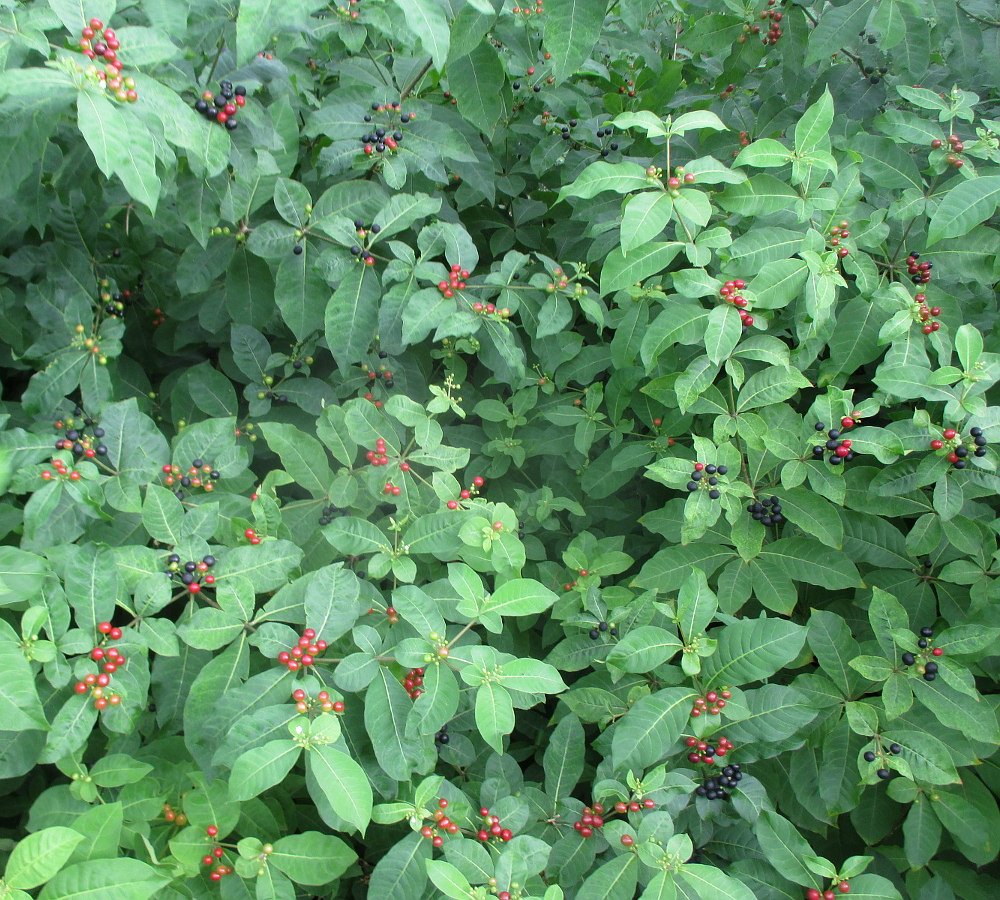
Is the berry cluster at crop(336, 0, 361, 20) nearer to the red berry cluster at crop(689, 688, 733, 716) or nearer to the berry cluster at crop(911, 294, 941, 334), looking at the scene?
the berry cluster at crop(911, 294, 941, 334)

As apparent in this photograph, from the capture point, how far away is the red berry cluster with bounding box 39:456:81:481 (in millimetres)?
2092

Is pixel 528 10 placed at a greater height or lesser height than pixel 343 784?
greater

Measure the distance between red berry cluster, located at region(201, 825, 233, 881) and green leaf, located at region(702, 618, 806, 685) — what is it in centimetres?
137

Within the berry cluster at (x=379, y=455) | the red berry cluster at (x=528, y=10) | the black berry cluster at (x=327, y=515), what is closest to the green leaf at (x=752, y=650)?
the berry cluster at (x=379, y=455)

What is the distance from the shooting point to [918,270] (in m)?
2.59

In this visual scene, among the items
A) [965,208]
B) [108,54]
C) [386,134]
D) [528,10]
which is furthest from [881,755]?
[528,10]

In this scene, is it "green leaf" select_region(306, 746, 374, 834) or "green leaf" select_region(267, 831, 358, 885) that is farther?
"green leaf" select_region(267, 831, 358, 885)

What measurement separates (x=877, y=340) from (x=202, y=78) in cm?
214

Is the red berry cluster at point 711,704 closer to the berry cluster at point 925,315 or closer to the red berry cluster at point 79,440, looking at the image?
the berry cluster at point 925,315

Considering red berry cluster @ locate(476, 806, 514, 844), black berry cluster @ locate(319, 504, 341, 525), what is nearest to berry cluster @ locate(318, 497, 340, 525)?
black berry cluster @ locate(319, 504, 341, 525)

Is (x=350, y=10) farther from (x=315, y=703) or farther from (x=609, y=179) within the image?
(x=315, y=703)

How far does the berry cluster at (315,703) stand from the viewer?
1868 mm

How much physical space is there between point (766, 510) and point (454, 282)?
1.24 meters

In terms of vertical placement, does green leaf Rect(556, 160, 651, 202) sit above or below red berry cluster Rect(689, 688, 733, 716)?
above
